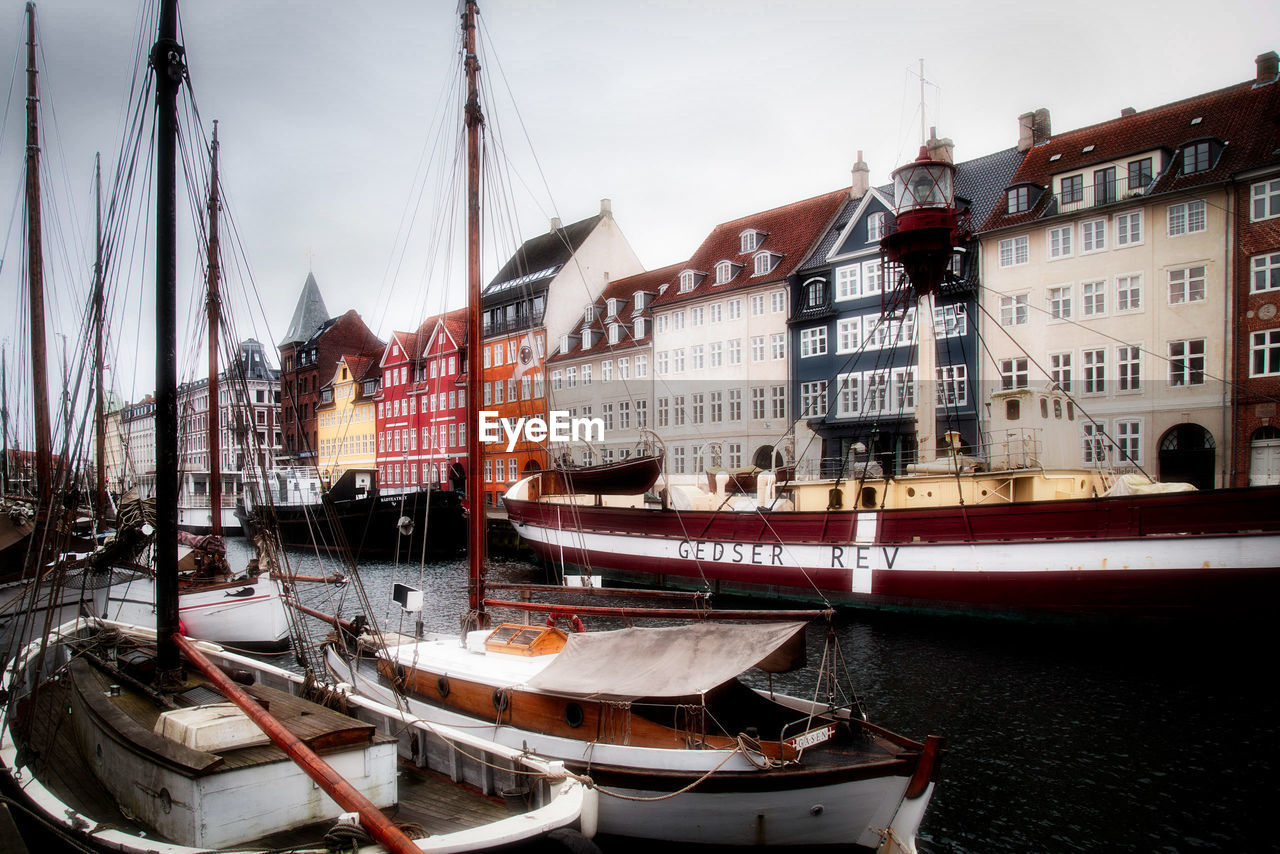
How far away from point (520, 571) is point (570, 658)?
2697 cm

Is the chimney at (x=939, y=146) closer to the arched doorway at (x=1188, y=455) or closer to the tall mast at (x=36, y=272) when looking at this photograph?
the arched doorway at (x=1188, y=455)

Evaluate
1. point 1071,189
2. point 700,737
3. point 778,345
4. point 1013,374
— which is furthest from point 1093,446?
point 700,737

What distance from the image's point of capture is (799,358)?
41344 millimetres

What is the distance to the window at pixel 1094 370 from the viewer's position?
3194cm

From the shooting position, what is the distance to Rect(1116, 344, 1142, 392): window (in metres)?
31.1

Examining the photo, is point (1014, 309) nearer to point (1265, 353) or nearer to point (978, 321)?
point (978, 321)

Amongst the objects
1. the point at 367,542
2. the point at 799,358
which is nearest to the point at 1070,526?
the point at 799,358

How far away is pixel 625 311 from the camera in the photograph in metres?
53.8

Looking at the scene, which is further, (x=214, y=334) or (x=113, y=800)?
(x=214, y=334)

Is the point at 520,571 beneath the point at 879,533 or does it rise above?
beneath

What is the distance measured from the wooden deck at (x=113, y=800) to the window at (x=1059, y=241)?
33499 millimetres

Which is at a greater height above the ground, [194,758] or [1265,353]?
[1265,353]

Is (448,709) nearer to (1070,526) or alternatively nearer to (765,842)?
(765,842)

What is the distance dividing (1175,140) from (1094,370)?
9797 mm
